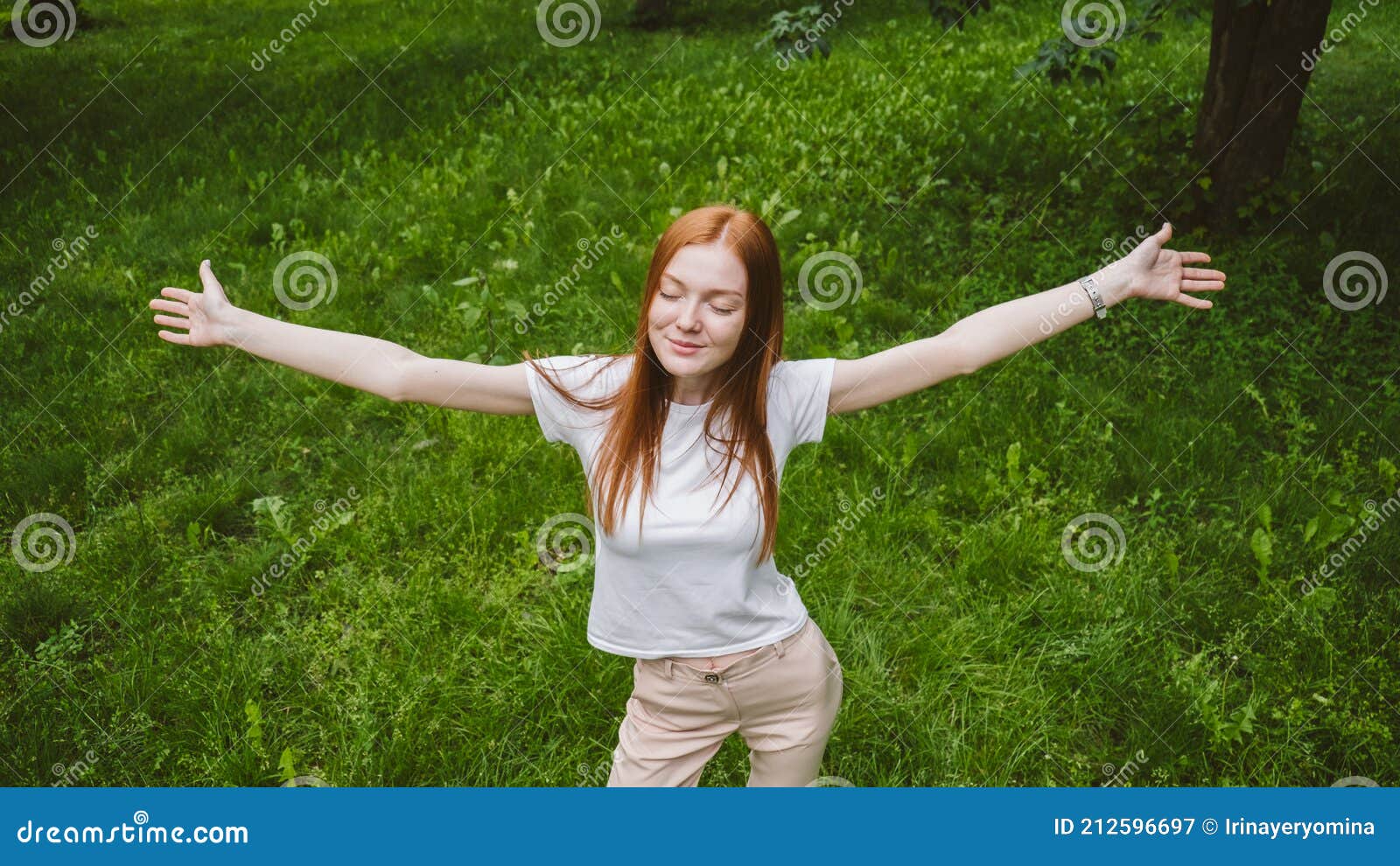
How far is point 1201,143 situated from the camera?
6.17 m

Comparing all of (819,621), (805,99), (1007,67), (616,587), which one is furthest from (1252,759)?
(1007,67)

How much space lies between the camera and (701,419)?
237cm

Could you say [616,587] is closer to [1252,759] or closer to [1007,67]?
[1252,759]

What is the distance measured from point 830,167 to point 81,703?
17.0ft

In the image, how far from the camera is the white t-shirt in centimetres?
228
